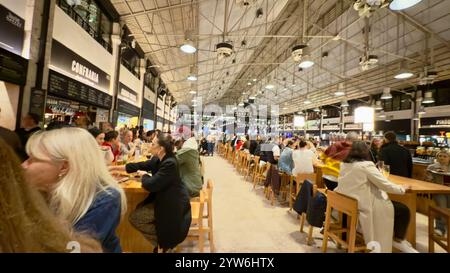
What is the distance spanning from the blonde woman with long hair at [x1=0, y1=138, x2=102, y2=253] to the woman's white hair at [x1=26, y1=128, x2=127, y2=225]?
1.73 feet

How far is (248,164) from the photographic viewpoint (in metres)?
7.98

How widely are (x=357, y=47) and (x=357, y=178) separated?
943cm

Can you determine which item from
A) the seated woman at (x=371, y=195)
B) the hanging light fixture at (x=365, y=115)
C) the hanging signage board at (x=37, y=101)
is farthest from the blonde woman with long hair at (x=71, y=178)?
the hanging light fixture at (x=365, y=115)

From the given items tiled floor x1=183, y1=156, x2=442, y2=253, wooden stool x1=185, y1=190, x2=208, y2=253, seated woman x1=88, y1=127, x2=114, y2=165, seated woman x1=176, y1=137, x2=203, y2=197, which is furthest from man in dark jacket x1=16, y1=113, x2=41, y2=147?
tiled floor x1=183, y1=156, x2=442, y2=253

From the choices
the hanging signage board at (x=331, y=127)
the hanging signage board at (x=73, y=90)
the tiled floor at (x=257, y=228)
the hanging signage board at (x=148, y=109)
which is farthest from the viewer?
the hanging signage board at (x=331, y=127)

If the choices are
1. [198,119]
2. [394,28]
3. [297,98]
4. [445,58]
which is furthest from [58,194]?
[198,119]

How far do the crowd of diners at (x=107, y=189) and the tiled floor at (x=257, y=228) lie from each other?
682mm

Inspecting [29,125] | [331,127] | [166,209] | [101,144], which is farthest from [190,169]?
[331,127]

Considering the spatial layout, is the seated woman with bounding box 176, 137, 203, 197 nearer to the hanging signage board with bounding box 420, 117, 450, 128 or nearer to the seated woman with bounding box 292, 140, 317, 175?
the seated woman with bounding box 292, 140, 317, 175

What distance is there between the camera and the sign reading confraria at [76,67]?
475 cm

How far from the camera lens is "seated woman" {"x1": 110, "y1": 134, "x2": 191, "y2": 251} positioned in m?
2.19

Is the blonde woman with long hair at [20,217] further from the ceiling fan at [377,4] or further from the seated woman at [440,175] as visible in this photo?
the seated woman at [440,175]

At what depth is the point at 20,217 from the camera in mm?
555
